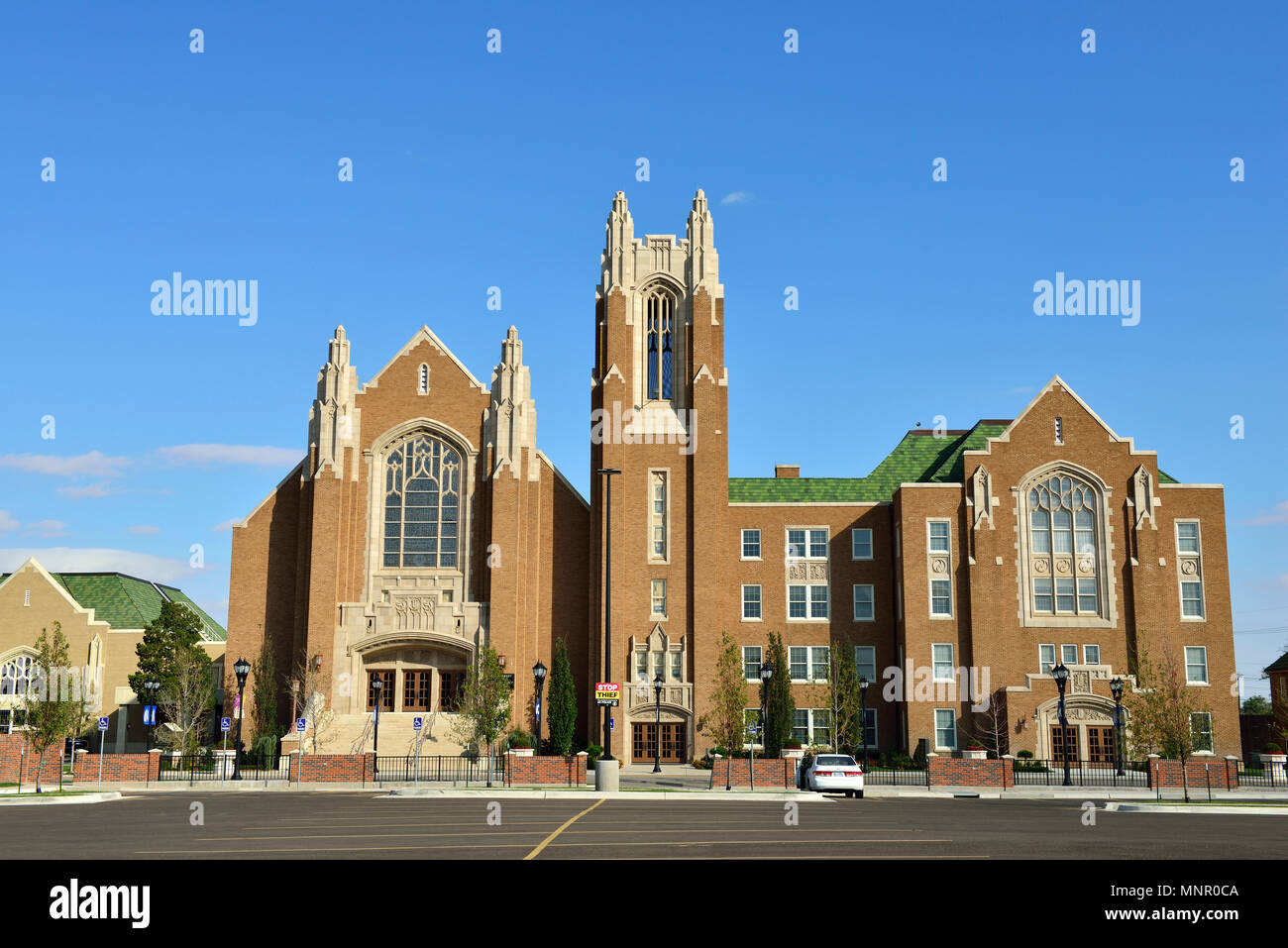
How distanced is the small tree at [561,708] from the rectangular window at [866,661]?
45.3 feet

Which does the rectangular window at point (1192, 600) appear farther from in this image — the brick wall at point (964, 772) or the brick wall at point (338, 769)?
the brick wall at point (338, 769)

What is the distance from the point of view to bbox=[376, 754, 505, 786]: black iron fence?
134 feet

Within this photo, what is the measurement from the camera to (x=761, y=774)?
120ft

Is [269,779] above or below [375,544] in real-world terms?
below

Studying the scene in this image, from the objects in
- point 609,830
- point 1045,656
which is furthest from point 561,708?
point 609,830

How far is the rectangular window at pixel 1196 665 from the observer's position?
2101 inches

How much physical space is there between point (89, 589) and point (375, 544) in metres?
26.9

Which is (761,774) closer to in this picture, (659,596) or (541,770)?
(541,770)

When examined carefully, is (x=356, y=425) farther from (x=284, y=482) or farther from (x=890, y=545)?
(x=890, y=545)

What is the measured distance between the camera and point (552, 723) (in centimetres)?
5422

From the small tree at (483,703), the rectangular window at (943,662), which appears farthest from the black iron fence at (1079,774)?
the small tree at (483,703)

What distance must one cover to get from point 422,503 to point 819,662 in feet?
68.0
